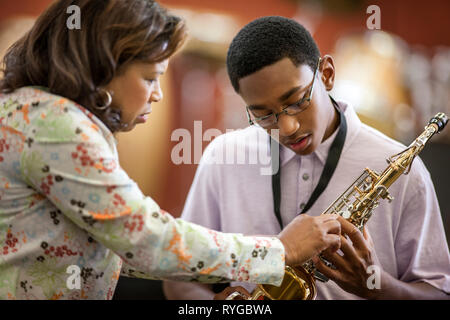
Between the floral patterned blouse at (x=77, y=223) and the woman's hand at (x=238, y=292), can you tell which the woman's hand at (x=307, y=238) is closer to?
the floral patterned blouse at (x=77, y=223)

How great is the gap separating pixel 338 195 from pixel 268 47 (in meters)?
0.62

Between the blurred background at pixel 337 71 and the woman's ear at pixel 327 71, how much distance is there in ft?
6.62

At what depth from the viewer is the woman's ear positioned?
75.0 inches

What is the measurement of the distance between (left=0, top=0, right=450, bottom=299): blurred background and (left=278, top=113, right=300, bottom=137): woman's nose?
2127 mm

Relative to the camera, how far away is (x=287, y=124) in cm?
173

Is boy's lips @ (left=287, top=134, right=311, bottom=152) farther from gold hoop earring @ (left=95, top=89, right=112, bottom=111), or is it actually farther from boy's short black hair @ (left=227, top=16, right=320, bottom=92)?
gold hoop earring @ (left=95, top=89, right=112, bottom=111)

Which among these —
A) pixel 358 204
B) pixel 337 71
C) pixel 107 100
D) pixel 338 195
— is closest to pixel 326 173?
pixel 338 195

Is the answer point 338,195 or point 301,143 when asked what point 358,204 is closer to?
point 338,195

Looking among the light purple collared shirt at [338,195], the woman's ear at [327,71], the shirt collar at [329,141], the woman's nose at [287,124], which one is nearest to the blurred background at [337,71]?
the light purple collared shirt at [338,195]

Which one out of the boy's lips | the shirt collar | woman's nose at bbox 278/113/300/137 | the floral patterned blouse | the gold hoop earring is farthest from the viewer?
the shirt collar

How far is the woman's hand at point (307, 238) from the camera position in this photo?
1.39m

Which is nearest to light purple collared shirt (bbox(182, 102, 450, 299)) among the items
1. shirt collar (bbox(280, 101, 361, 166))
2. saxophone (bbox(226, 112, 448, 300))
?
shirt collar (bbox(280, 101, 361, 166))

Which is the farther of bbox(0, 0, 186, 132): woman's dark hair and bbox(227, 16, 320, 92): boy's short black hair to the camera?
bbox(227, 16, 320, 92): boy's short black hair

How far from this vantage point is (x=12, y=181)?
51.2 inches
